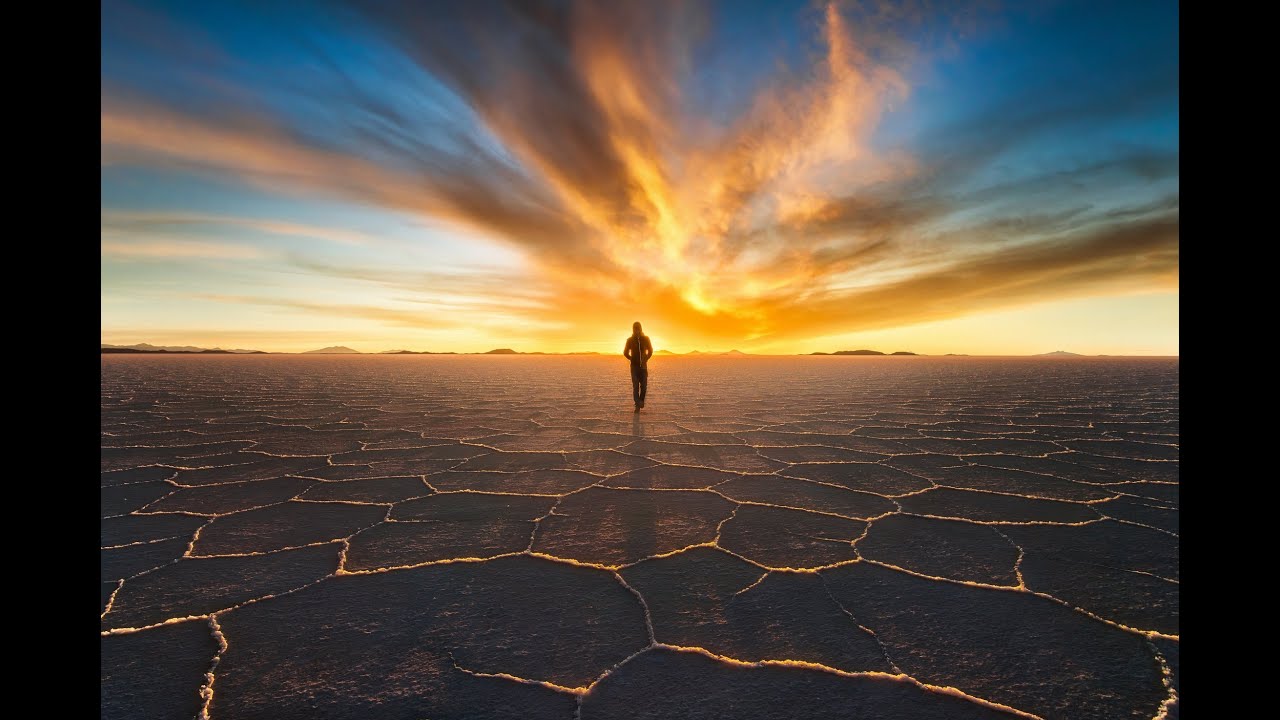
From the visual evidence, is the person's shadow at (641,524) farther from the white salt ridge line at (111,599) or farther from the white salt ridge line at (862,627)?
the white salt ridge line at (111,599)

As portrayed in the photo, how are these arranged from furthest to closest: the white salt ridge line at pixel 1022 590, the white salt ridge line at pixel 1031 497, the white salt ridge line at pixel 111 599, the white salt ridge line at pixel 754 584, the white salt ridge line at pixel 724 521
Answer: the white salt ridge line at pixel 1031 497, the white salt ridge line at pixel 724 521, the white salt ridge line at pixel 754 584, the white salt ridge line at pixel 111 599, the white salt ridge line at pixel 1022 590

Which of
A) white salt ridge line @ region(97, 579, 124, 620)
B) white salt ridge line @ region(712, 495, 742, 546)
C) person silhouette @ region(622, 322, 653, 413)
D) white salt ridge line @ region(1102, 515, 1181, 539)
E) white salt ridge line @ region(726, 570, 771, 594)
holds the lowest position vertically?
white salt ridge line @ region(97, 579, 124, 620)

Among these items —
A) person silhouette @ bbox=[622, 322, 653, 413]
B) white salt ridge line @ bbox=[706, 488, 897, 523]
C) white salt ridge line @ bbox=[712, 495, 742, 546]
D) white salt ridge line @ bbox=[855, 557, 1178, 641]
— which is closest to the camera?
white salt ridge line @ bbox=[855, 557, 1178, 641]

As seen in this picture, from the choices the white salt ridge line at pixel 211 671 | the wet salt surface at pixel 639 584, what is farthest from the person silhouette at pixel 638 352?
the white salt ridge line at pixel 211 671

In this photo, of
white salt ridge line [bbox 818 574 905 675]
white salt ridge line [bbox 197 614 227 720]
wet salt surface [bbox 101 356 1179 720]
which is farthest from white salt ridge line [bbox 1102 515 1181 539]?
white salt ridge line [bbox 197 614 227 720]

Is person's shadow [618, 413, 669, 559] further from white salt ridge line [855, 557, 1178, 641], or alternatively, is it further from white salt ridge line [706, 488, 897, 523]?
white salt ridge line [855, 557, 1178, 641]

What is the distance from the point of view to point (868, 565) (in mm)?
2180

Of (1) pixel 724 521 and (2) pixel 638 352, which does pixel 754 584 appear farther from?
(2) pixel 638 352

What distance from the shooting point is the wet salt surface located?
142cm

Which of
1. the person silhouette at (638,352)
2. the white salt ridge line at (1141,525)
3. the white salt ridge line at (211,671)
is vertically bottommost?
the white salt ridge line at (211,671)

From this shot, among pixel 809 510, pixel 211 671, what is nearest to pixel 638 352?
pixel 809 510

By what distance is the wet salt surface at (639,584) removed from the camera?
142cm
